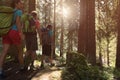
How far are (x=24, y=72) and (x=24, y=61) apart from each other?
0.39 m

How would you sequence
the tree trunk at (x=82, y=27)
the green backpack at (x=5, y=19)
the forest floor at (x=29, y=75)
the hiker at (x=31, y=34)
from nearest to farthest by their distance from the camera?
1. the green backpack at (x=5, y=19)
2. the forest floor at (x=29, y=75)
3. the hiker at (x=31, y=34)
4. the tree trunk at (x=82, y=27)

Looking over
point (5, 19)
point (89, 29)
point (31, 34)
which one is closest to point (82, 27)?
point (89, 29)

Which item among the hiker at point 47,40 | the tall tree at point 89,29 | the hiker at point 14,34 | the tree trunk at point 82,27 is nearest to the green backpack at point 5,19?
the hiker at point 14,34

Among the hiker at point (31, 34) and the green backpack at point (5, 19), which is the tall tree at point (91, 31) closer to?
the hiker at point (31, 34)

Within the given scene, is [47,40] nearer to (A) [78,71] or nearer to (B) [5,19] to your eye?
(A) [78,71]

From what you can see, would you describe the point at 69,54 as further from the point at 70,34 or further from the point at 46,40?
the point at 70,34

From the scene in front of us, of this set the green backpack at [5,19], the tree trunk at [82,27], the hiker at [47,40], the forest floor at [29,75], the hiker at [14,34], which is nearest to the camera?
the green backpack at [5,19]

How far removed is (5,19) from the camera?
23.6ft

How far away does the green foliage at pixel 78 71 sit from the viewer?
8.64 meters

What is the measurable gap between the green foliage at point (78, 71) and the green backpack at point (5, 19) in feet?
7.51

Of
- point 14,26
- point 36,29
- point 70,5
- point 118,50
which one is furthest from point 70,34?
point 14,26

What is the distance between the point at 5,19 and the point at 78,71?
287 cm

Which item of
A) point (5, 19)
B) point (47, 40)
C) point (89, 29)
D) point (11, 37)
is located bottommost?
point (47, 40)

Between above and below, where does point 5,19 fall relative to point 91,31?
above
